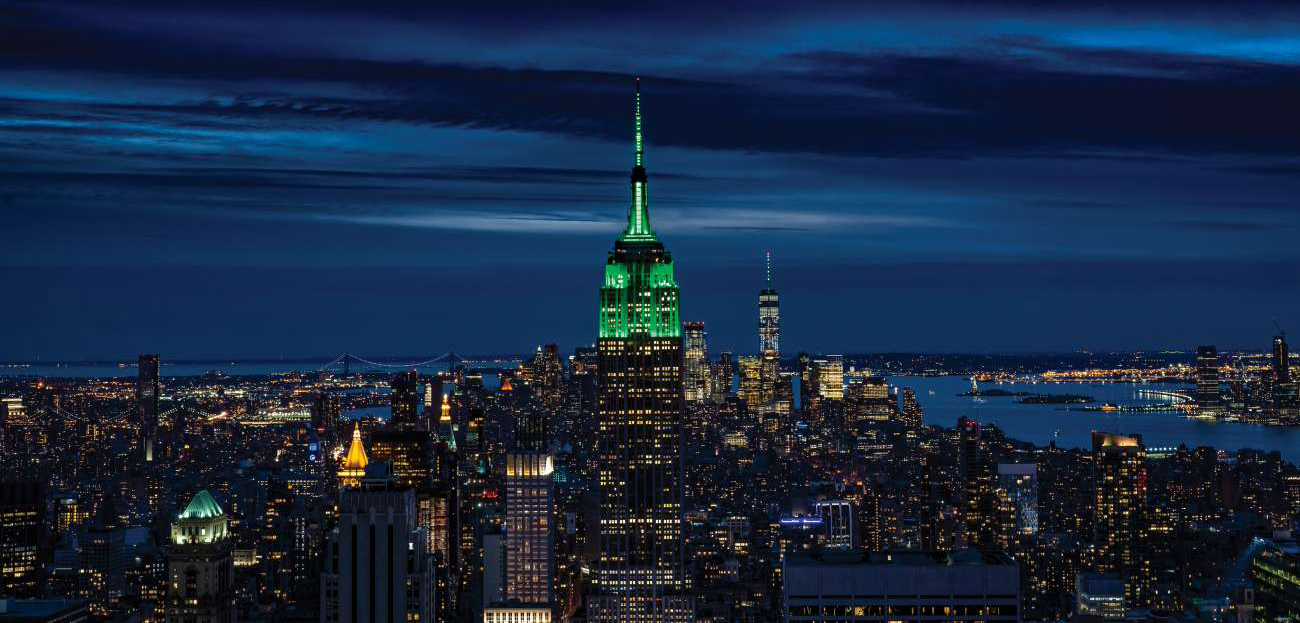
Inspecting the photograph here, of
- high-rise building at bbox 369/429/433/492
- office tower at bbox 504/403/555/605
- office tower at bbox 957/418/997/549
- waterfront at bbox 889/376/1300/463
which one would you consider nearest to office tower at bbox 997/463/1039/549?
office tower at bbox 957/418/997/549

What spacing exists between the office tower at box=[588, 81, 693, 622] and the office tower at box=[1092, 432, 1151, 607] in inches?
651

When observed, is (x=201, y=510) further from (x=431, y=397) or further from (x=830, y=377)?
(x=830, y=377)

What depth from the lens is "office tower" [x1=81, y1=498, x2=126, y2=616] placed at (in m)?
56.6

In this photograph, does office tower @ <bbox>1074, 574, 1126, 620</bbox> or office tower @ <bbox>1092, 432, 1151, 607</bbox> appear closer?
office tower @ <bbox>1074, 574, 1126, 620</bbox>

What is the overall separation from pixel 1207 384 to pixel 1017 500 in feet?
138

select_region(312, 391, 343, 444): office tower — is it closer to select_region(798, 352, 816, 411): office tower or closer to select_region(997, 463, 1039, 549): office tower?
select_region(997, 463, 1039, 549): office tower

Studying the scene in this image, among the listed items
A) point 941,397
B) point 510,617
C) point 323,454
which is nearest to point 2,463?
point 323,454

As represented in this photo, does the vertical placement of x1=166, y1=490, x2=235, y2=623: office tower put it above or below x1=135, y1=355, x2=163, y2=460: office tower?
below

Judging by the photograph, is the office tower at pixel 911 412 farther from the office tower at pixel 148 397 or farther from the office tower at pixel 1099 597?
the office tower at pixel 1099 597

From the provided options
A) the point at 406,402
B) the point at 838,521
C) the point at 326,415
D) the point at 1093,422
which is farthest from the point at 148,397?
the point at 1093,422

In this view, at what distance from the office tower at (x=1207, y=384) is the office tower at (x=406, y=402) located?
52584 mm

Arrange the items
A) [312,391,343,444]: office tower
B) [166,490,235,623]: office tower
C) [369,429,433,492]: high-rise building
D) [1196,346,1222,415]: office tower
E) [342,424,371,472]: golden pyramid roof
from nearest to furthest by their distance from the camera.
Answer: [166,490,235,623]: office tower, [369,429,433,492]: high-rise building, [342,424,371,472]: golden pyramid roof, [312,391,343,444]: office tower, [1196,346,1222,415]: office tower

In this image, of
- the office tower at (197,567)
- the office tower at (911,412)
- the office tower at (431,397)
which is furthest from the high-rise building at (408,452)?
the office tower at (911,412)

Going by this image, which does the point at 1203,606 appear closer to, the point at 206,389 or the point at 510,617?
the point at 510,617
